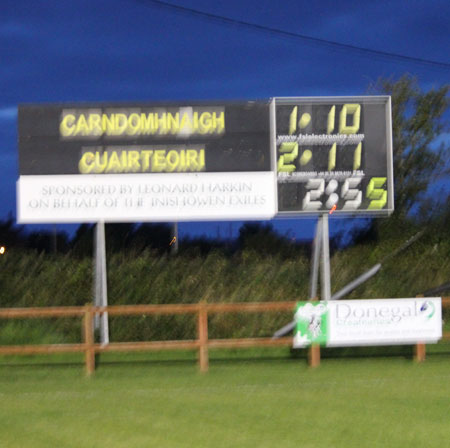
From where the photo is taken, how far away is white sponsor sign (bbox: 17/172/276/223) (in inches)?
663

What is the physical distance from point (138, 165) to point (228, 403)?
7.75m

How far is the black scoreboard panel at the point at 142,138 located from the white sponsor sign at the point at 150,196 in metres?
0.15

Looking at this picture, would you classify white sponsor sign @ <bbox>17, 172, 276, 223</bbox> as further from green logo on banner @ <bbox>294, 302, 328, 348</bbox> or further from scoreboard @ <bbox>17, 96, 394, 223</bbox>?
green logo on banner @ <bbox>294, 302, 328, 348</bbox>

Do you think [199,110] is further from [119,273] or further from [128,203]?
[119,273]

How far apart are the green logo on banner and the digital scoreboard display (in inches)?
159

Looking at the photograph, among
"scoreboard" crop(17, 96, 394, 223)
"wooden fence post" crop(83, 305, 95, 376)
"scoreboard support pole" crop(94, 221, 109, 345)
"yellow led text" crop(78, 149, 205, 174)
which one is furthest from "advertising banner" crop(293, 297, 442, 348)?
"yellow led text" crop(78, 149, 205, 174)

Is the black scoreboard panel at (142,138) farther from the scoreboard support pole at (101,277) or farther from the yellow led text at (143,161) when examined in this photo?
the scoreboard support pole at (101,277)

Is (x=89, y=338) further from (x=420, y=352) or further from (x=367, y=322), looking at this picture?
(x=420, y=352)

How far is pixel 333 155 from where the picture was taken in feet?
56.0

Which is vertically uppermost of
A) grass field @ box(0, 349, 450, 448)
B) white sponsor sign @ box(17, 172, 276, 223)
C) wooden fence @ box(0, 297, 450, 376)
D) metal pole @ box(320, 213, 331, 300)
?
white sponsor sign @ box(17, 172, 276, 223)

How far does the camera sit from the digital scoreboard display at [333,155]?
16969 mm

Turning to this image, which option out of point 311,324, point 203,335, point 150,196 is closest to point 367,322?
point 311,324

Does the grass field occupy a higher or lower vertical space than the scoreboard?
lower

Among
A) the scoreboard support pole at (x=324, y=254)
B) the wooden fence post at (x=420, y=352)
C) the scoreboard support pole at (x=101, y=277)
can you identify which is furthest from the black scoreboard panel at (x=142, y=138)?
the wooden fence post at (x=420, y=352)
